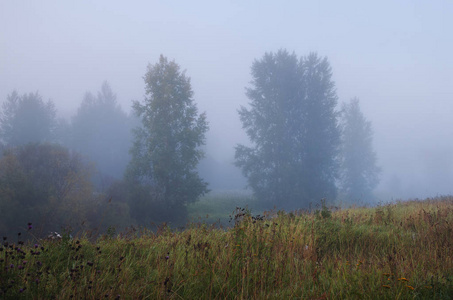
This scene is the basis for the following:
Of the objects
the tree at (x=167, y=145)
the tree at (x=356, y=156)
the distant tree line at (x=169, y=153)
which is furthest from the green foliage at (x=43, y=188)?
the tree at (x=356, y=156)

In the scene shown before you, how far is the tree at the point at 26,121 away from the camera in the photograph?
38625 millimetres

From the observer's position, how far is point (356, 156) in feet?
138

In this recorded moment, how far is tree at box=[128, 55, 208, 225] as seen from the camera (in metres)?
22.5

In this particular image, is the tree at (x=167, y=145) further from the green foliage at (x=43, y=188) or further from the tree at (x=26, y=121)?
the tree at (x=26, y=121)

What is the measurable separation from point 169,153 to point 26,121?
89.7ft

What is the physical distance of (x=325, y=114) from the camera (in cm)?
3050

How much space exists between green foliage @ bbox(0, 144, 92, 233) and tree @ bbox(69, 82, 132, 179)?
22198 millimetres

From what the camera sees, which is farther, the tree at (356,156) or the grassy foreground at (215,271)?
the tree at (356,156)

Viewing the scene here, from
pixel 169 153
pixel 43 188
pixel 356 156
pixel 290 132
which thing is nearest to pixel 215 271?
pixel 43 188

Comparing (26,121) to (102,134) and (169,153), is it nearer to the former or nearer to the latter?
(102,134)

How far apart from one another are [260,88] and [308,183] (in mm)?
10701

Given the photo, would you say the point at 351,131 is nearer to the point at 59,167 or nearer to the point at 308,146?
the point at 308,146

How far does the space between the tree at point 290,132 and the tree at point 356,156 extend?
34.2 ft

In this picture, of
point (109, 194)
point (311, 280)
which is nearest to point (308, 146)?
point (109, 194)
